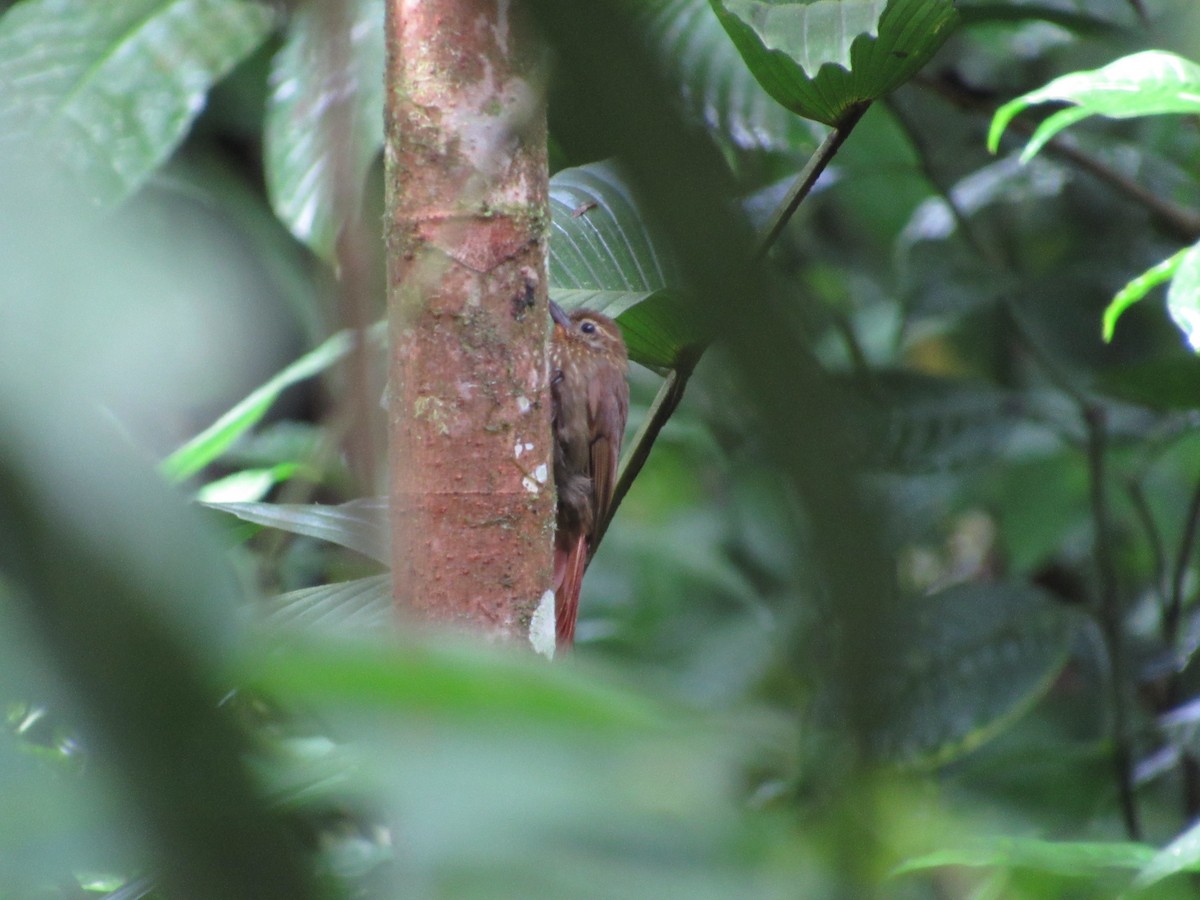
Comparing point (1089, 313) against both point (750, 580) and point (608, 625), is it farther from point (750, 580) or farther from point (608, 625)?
point (608, 625)

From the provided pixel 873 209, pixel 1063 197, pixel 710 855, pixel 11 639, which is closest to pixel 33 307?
pixel 11 639

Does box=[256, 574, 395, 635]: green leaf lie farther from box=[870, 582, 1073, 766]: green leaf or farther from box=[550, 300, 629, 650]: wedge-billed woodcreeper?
box=[870, 582, 1073, 766]: green leaf

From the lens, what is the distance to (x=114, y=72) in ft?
6.42

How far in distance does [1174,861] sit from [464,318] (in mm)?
907

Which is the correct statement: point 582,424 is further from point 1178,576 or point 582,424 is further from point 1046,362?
point 1178,576

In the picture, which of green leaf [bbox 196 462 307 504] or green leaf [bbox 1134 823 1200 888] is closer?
green leaf [bbox 1134 823 1200 888]

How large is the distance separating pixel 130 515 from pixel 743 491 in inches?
107

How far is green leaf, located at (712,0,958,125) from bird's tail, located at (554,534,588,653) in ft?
2.11

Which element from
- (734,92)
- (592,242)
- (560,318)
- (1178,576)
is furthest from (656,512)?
(592,242)

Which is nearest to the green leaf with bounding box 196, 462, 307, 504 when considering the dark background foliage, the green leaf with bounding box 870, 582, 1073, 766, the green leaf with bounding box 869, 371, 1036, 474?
the dark background foliage

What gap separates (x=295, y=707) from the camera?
31 centimetres

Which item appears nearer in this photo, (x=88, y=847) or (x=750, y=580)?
(x=88, y=847)

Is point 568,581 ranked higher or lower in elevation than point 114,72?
lower

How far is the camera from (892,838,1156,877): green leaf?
4.05ft
